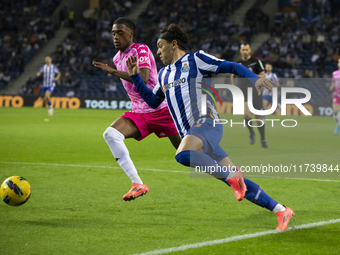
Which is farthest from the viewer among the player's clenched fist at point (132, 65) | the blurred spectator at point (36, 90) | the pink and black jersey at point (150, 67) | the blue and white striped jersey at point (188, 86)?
the blurred spectator at point (36, 90)

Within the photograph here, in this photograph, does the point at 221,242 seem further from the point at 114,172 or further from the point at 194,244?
the point at 114,172

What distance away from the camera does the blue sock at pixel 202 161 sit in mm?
4113

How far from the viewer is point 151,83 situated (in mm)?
5867

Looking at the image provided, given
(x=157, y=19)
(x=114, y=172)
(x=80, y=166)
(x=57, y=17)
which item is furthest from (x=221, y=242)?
(x=57, y=17)

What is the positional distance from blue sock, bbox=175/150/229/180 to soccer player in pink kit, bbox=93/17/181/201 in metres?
1.13

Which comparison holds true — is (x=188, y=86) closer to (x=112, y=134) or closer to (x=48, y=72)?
(x=112, y=134)

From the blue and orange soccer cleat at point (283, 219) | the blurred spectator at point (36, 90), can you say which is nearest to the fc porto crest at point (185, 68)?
the blue and orange soccer cleat at point (283, 219)

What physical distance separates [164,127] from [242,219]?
5.19 feet

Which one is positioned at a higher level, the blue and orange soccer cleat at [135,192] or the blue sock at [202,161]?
the blue sock at [202,161]

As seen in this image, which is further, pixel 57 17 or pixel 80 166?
pixel 57 17

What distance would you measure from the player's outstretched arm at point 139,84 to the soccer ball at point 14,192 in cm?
155

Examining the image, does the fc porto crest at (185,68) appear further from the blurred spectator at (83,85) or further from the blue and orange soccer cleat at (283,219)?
the blurred spectator at (83,85)

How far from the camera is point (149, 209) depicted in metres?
5.06

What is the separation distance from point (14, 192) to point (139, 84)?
1.67 m
